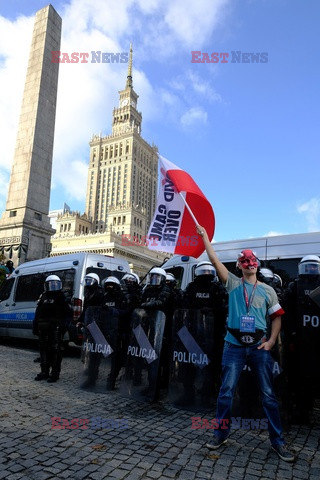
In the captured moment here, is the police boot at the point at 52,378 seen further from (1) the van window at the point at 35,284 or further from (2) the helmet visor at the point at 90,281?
(1) the van window at the point at 35,284

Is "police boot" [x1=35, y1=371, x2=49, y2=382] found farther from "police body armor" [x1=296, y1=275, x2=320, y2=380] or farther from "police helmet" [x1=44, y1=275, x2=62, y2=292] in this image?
"police body armor" [x1=296, y1=275, x2=320, y2=380]

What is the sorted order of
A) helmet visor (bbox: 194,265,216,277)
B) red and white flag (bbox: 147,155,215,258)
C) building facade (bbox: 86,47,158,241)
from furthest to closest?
building facade (bbox: 86,47,158,241), red and white flag (bbox: 147,155,215,258), helmet visor (bbox: 194,265,216,277)

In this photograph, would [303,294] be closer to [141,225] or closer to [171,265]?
[171,265]

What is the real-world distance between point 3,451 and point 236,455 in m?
1.88

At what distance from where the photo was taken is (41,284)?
960 centimetres

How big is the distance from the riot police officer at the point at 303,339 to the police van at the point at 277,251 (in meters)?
1.97

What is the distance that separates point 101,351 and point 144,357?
90cm

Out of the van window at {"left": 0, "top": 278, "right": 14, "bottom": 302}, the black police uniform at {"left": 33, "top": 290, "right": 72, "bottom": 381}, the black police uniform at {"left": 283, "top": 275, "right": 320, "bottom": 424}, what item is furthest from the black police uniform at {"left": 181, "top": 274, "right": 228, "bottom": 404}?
the van window at {"left": 0, "top": 278, "right": 14, "bottom": 302}

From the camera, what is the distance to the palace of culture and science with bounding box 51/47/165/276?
377 ft

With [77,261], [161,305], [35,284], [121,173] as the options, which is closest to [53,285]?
[161,305]

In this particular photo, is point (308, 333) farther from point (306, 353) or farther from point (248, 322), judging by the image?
point (248, 322)

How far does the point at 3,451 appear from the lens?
2961 mm

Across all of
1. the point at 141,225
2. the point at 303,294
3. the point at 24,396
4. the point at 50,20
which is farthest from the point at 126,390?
the point at 141,225

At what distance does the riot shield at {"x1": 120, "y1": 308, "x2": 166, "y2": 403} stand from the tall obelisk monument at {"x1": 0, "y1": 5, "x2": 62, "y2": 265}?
12.1m
